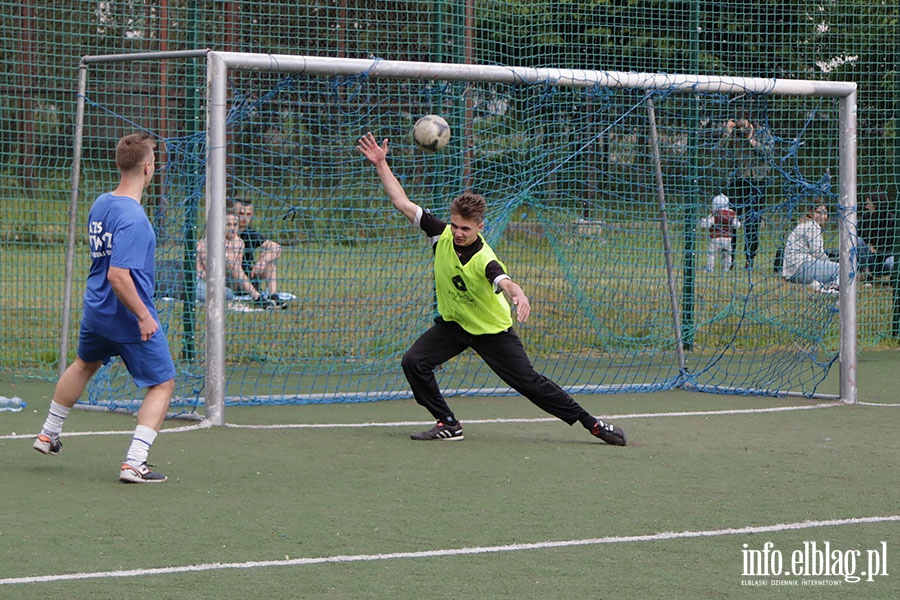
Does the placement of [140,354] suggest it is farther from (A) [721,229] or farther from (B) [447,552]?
(A) [721,229]

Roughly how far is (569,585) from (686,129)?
7.62 metres

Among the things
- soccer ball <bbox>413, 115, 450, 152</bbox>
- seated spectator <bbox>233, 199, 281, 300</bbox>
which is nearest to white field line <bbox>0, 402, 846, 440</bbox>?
soccer ball <bbox>413, 115, 450, 152</bbox>

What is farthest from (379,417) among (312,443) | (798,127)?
(798,127)

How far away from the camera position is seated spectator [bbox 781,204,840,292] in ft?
34.5

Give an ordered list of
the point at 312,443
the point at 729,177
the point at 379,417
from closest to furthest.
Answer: the point at 312,443 < the point at 379,417 < the point at 729,177

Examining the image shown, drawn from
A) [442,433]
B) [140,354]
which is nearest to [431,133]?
[442,433]

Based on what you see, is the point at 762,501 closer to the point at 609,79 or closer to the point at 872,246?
the point at 609,79

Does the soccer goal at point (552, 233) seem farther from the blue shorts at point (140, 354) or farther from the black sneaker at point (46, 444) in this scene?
the blue shorts at point (140, 354)

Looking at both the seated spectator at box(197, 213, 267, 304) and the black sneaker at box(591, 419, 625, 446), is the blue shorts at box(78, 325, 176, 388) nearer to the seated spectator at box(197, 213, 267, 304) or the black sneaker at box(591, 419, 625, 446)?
the black sneaker at box(591, 419, 625, 446)

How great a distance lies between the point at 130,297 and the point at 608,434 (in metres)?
3.11

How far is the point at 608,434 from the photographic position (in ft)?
25.4

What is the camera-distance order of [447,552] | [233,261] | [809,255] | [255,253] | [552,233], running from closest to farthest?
[447,552] < [233,261] < [255,253] < [809,255] < [552,233]

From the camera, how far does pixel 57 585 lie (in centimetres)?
458

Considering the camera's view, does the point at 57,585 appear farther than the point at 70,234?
No
